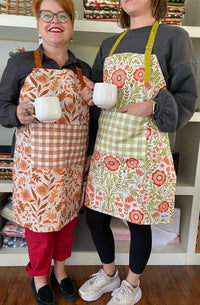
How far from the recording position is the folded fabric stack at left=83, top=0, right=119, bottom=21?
3.97ft

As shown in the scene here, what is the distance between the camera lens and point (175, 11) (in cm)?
125

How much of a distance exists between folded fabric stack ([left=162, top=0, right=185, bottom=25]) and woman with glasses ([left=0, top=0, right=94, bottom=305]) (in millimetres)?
522

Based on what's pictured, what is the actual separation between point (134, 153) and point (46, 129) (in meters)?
0.36

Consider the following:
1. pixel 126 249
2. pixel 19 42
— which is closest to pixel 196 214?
pixel 126 249

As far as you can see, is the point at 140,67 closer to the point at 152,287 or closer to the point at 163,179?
the point at 163,179

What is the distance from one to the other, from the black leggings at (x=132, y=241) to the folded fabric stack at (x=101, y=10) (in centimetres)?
92

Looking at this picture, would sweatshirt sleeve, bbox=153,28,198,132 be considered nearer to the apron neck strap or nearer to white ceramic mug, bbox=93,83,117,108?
white ceramic mug, bbox=93,83,117,108

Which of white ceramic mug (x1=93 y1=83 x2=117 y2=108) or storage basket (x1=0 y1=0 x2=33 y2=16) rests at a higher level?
storage basket (x1=0 y1=0 x2=33 y2=16)

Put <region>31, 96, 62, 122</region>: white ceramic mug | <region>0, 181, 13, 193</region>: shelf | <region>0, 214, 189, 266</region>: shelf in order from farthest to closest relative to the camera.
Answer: <region>0, 214, 189, 266</region>: shelf, <region>0, 181, 13, 193</region>: shelf, <region>31, 96, 62, 122</region>: white ceramic mug

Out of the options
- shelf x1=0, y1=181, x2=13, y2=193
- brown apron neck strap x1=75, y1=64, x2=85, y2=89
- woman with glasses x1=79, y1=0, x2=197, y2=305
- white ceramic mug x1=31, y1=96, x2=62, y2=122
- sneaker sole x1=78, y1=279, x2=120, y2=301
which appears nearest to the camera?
white ceramic mug x1=31, y1=96, x2=62, y2=122

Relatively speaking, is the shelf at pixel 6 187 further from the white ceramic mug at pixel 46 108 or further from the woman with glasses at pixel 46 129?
the white ceramic mug at pixel 46 108

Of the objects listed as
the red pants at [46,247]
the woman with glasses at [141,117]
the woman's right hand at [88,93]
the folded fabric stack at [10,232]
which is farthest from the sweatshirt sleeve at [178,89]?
the folded fabric stack at [10,232]

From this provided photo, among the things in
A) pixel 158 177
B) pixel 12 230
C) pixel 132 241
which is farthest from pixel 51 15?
pixel 12 230

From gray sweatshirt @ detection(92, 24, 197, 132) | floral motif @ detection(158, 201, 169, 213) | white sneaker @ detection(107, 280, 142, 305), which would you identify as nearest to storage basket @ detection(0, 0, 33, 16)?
gray sweatshirt @ detection(92, 24, 197, 132)
